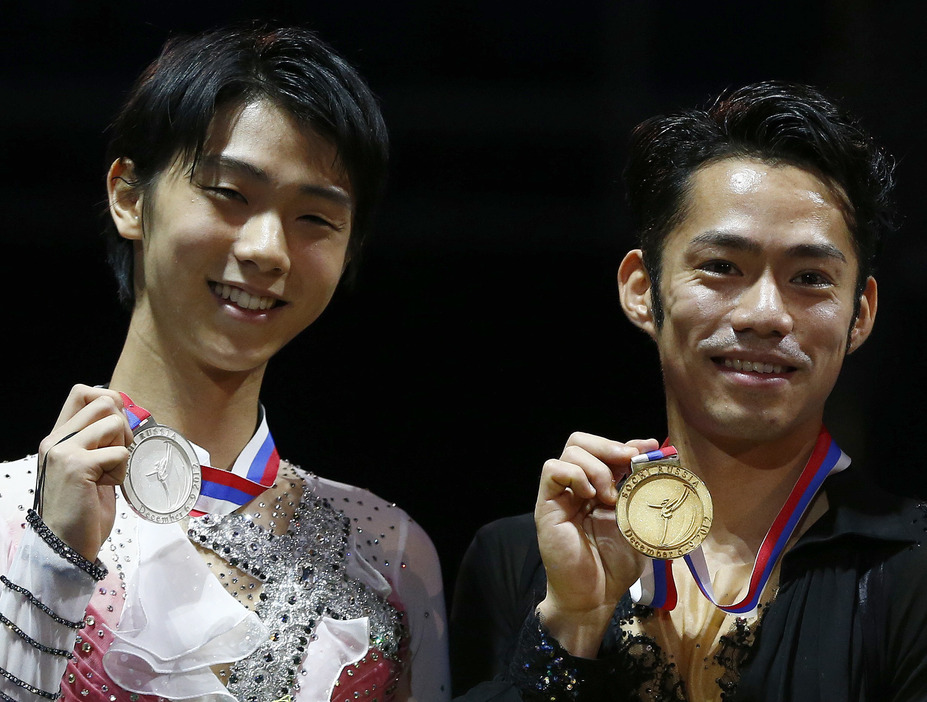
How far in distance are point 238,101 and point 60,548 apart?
0.90 m

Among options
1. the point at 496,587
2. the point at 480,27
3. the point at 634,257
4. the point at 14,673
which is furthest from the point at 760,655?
the point at 480,27

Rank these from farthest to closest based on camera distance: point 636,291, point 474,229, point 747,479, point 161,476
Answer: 1. point 474,229
2. point 636,291
3. point 747,479
4. point 161,476

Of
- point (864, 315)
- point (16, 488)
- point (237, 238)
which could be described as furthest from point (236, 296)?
point (864, 315)

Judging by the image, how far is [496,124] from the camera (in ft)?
10.6

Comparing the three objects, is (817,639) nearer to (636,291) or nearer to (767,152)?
(636,291)

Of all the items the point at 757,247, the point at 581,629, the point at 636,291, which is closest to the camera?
the point at 581,629

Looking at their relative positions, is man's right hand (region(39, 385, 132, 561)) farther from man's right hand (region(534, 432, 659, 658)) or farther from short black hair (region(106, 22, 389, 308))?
man's right hand (region(534, 432, 659, 658))

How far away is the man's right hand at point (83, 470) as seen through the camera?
6.65ft

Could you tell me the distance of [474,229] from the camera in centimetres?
326

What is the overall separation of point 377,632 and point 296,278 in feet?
2.23

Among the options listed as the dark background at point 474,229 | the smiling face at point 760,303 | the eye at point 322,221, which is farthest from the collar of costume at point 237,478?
the smiling face at point 760,303

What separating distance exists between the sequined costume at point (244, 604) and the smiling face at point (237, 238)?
0.33 m

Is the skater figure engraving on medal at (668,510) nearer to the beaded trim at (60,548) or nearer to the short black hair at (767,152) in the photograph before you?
the short black hair at (767,152)

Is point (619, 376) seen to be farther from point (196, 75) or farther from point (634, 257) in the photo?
point (196, 75)
